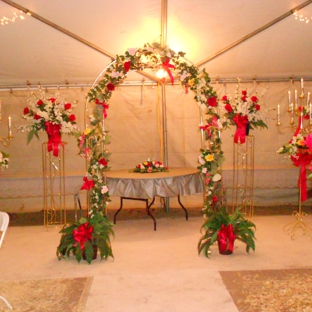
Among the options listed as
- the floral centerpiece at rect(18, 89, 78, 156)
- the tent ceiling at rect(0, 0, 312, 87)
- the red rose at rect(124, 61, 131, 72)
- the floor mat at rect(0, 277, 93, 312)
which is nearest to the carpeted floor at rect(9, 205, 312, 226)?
the floral centerpiece at rect(18, 89, 78, 156)

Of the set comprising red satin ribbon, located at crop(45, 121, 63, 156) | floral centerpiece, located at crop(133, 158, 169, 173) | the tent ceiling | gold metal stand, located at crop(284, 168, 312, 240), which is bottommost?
gold metal stand, located at crop(284, 168, 312, 240)

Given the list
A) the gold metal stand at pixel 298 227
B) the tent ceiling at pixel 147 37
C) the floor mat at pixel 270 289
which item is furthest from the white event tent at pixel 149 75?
the floor mat at pixel 270 289

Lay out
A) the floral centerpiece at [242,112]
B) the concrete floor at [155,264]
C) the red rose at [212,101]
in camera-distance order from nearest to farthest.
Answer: the concrete floor at [155,264] → the red rose at [212,101] → the floral centerpiece at [242,112]

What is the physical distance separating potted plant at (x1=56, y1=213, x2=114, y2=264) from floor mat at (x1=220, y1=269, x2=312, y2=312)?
1296 mm

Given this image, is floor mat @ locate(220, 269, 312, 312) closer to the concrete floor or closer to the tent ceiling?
the concrete floor

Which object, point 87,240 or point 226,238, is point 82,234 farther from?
Result: point 226,238

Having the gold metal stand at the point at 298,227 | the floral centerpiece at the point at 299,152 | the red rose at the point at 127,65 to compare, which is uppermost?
the red rose at the point at 127,65

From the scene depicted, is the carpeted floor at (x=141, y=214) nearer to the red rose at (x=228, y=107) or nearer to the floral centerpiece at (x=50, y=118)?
the floral centerpiece at (x=50, y=118)

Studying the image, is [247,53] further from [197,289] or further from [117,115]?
[197,289]

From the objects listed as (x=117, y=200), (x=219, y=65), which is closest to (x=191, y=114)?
(x=219, y=65)

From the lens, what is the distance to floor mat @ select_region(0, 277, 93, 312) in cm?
299

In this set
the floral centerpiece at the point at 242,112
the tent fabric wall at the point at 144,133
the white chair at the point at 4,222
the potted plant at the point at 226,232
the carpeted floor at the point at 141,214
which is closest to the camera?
the white chair at the point at 4,222

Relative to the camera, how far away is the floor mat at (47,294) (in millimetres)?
2986

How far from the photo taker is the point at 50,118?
5066 millimetres
